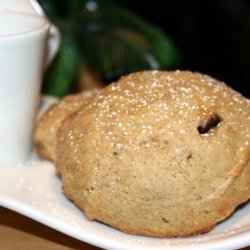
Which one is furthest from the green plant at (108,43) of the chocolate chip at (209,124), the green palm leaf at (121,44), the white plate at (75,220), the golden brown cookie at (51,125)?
the chocolate chip at (209,124)

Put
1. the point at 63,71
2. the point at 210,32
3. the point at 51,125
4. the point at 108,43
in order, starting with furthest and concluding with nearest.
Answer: the point at 210,32 → the point at 108,43 → the point at 63,71 → the point at 51,125

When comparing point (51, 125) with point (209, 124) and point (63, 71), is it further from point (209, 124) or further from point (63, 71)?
point (63, 71)

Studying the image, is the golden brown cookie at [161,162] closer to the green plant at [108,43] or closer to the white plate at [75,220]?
the white plate at [75,220]

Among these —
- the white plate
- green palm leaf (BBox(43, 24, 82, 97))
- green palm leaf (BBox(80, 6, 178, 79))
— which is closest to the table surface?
the white plate

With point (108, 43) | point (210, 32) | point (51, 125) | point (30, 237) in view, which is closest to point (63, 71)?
point (108, 43)

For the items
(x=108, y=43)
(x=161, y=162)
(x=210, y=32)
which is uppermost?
(x=161, y=162)

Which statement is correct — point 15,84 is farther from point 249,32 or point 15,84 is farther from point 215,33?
point 215,33
